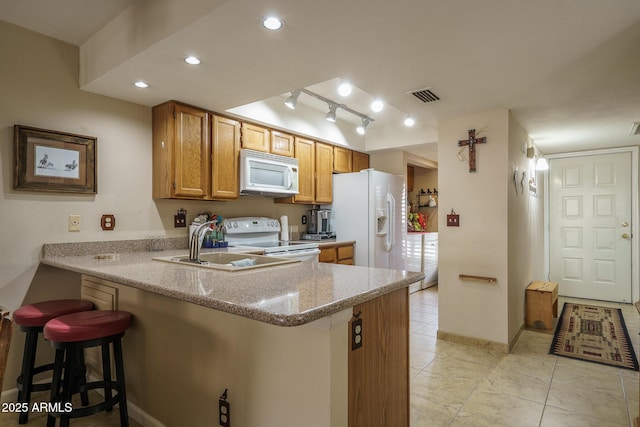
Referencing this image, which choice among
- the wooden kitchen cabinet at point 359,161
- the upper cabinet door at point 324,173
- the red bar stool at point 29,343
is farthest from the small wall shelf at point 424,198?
the red bar stool at point 29,343

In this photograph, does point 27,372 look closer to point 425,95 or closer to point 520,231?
point 425,95

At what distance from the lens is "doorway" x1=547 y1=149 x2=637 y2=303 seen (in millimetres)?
4559

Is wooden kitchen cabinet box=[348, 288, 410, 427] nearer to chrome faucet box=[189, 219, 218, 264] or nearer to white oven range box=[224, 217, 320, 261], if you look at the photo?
chrome faucet box=[189, 219, 218, 264]

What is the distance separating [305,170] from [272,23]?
255cm

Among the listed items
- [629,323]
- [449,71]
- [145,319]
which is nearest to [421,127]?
[449,71]

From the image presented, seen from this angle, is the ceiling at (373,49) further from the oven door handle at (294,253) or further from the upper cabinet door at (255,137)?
the oven door handle at (294,253)

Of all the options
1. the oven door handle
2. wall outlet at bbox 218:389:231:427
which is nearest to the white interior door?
the oven door handle

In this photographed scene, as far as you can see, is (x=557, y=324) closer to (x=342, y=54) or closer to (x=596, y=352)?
(x=596, y=352)

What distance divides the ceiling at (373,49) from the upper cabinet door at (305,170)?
4.09 feet

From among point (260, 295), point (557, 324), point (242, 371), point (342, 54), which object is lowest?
point (557, 324)

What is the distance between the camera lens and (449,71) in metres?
2.27

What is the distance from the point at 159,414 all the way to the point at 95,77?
7.14 ft

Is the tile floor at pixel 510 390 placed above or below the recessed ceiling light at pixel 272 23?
below

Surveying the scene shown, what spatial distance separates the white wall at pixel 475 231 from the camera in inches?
118
